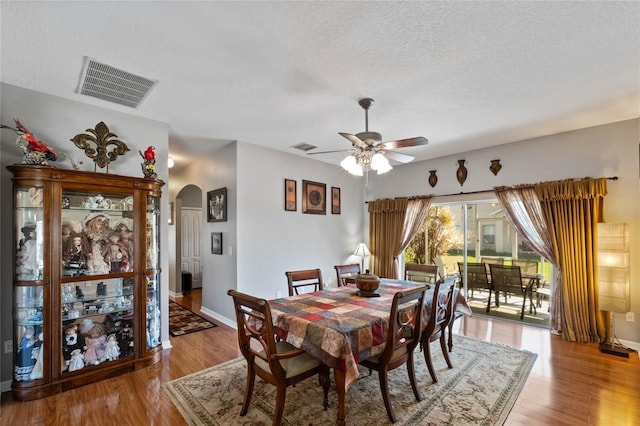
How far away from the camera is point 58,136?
2.89m

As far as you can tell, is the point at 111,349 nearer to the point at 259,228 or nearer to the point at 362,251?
the point at 259,228

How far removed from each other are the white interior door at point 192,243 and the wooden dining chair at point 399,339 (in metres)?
5.90

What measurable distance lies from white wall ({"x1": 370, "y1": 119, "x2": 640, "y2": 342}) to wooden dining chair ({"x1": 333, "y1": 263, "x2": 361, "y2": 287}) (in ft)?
8.00

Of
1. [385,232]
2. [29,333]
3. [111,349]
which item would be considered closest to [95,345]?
[111,349]

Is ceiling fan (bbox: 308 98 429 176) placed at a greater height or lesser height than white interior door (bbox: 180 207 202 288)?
greater

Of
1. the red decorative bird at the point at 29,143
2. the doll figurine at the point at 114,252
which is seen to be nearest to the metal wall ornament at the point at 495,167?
the doll figurine at the point at 114,252

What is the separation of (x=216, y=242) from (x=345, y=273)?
2255mm

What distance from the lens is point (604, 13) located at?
5.80ft

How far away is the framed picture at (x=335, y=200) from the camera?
5.84 m

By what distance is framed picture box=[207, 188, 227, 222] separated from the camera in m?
4.55

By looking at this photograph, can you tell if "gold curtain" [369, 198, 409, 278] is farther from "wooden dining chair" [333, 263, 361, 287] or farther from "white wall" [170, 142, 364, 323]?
"wooden dining chair" [333, 263, 361, 287]

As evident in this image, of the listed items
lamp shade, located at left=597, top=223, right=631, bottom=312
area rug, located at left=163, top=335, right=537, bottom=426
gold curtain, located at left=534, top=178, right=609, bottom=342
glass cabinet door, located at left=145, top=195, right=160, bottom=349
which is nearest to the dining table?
area rug, located at left=163, top=335, right=537, bottom=426

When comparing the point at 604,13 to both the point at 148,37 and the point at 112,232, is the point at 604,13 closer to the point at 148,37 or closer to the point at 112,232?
the point at 148,37

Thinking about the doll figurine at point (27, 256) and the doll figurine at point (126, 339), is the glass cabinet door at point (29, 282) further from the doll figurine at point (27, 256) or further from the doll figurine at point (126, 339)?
the doll figurine at point (126, 339)
